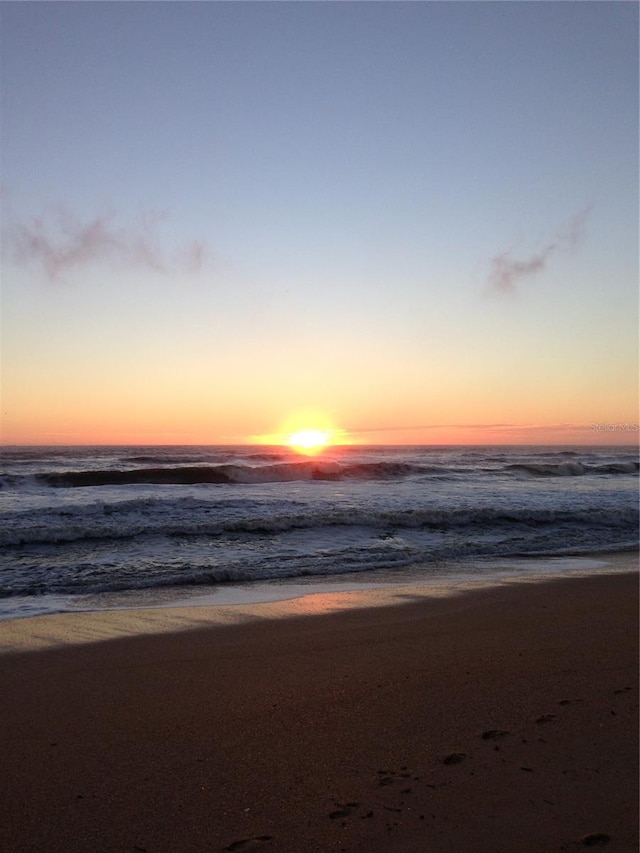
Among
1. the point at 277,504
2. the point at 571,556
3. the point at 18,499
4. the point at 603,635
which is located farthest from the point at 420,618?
the point at 18,499

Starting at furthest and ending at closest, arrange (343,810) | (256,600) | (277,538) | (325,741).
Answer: (277,538) < (256,600) < (325,741) < (343,810)

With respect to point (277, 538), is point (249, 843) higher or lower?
higher

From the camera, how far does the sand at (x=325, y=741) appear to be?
2770 mm

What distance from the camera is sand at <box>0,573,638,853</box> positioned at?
2.77 m

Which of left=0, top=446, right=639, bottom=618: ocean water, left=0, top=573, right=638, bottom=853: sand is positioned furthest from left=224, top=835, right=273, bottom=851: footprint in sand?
left=0, top=446, right=639, bottom=618: ocean water

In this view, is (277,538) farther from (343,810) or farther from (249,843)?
(249,843)

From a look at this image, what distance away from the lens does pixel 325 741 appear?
11.9 feet

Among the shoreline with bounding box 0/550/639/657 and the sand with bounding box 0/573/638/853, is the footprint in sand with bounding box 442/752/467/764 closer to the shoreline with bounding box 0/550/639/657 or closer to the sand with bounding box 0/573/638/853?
the sand with bounding box 0/573/638/853

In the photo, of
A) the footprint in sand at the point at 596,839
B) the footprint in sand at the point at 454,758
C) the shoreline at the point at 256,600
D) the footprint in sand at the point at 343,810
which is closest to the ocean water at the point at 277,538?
the shoreline at the point at 256,600

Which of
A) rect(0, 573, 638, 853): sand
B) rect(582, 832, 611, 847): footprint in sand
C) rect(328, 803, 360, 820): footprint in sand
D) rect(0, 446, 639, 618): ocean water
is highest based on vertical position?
rect(328, 803, 360, 820): footprint in sand

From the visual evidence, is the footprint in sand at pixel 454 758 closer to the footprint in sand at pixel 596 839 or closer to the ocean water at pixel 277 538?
the footprint in sand at pixel 596 839

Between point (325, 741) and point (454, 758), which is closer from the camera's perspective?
point (454, 758)

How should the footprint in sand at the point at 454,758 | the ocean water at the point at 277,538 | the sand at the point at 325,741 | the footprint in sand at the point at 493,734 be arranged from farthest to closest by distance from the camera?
1. the ocean water at the point at 277,538
2. the footprint in sand at the point at 493,734
3. the footprint in sand at the point at 454,758
4. the sand at the point at 325,741

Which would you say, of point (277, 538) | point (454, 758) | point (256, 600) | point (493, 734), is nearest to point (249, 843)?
point (454, 758)
